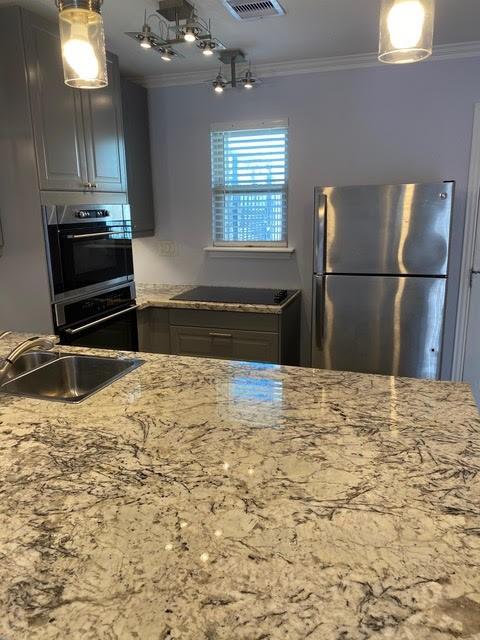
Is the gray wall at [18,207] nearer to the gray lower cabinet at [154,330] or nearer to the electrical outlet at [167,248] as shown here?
the gray lower cabinet at [154,330]

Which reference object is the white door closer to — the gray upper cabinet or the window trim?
the window trim

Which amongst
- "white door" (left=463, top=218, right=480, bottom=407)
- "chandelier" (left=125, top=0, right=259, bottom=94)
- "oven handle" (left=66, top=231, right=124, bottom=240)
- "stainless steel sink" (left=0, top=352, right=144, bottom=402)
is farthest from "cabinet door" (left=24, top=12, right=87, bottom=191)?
"white door" (left=463, top=218, right=480, bottom=407)

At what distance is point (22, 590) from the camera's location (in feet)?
2.35

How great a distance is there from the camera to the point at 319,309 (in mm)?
2973

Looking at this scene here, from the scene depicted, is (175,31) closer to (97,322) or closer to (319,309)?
(97,322)

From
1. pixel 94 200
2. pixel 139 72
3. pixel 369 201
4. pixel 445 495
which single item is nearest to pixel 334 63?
pixel 369 201

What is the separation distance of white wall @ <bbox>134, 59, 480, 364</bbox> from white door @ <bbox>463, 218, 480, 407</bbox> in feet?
0.36

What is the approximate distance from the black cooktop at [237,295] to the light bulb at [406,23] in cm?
200

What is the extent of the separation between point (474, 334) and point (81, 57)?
2.90 m

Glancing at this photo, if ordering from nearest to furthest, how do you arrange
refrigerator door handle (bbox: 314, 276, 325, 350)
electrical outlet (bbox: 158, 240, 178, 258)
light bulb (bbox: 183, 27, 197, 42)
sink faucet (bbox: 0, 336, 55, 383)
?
sink faucet (bbox: 0, 336, 55, 383), light bulb (bbox: 183, 27, 197, 42), refrigerator door handle (bbox: 314, 276, 325, 350), electrical outlet (bbox: 158, 240, 178, 258)

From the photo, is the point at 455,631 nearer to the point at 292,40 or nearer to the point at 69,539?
the point at 69,539

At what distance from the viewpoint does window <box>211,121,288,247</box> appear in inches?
133

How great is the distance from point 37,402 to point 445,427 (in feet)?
3.68

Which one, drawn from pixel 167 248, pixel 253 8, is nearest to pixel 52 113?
pixel 253 8
